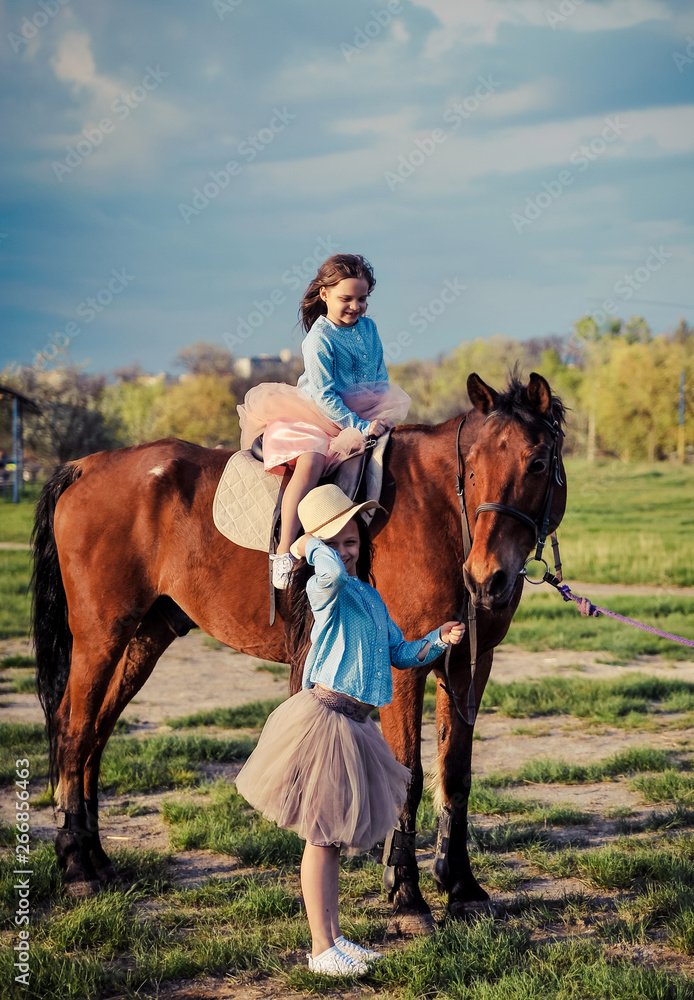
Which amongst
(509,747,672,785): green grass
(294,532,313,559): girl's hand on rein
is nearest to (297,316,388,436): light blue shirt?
(294,532,313,559): girl's hand on rein

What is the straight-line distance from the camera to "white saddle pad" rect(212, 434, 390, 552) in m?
3.76

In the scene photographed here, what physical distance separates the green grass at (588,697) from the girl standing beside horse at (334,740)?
4.03 metres

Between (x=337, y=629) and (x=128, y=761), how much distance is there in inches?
126

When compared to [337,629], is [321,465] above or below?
above

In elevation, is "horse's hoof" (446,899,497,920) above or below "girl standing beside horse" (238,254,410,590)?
below

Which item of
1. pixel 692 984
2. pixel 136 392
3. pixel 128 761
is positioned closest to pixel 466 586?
pixel 692 984

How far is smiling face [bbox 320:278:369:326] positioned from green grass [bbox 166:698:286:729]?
353cm

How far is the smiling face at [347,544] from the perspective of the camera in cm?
283

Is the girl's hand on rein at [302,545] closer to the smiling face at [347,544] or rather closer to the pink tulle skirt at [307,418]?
the smiling face at [347,544]

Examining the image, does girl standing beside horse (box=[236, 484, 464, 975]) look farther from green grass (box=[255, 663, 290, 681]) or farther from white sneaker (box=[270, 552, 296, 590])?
green grass (box=[255, 663, 290, 681])

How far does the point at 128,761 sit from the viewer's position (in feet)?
17.7

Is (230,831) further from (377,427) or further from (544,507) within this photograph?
(544,507)

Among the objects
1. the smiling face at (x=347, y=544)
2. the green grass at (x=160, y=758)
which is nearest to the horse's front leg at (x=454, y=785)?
the smiling face at (x=347, y=544)

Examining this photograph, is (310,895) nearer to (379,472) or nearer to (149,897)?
(149,897)
